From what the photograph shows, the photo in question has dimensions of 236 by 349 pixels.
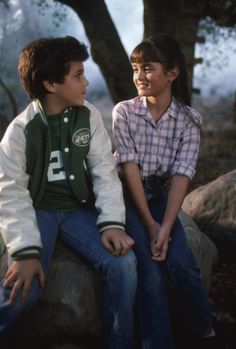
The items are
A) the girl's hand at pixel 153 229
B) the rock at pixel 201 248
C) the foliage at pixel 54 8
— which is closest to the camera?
the girl's hand at pixel 153 229

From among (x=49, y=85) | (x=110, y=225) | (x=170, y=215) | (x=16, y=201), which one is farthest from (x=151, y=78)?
(x=16, y=201)

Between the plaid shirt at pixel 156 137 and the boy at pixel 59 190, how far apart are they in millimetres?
228

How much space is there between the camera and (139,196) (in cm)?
285

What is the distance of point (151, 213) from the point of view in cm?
294

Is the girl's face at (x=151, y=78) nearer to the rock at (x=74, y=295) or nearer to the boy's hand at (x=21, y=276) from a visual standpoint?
the rock at (x=74, y=295)

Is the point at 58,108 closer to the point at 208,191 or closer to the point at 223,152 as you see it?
the point at 208,191

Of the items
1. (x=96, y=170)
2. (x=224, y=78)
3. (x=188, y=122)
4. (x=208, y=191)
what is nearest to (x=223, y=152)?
(x=208, y=191)

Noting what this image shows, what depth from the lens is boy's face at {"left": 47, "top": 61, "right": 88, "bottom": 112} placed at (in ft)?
8.78

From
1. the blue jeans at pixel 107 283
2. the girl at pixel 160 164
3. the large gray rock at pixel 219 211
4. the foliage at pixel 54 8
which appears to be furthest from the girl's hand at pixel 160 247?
the foliage at pixel 54 8

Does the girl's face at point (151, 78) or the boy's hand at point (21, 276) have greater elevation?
the girl's face at point (151, 78)

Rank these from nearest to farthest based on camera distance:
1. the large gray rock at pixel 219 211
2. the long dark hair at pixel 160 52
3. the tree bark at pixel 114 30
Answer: the long dark hair at pixel 160 52
the large gray rock at pixel 219 211
the tree bark at pixel 114 30

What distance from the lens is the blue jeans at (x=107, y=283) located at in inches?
95.1

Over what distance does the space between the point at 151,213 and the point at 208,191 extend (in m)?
1.46

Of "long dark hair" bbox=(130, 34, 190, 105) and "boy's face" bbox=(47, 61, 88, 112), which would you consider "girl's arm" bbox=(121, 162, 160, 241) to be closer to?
"boy's face" bbox=(47, 61, 88, 112)
